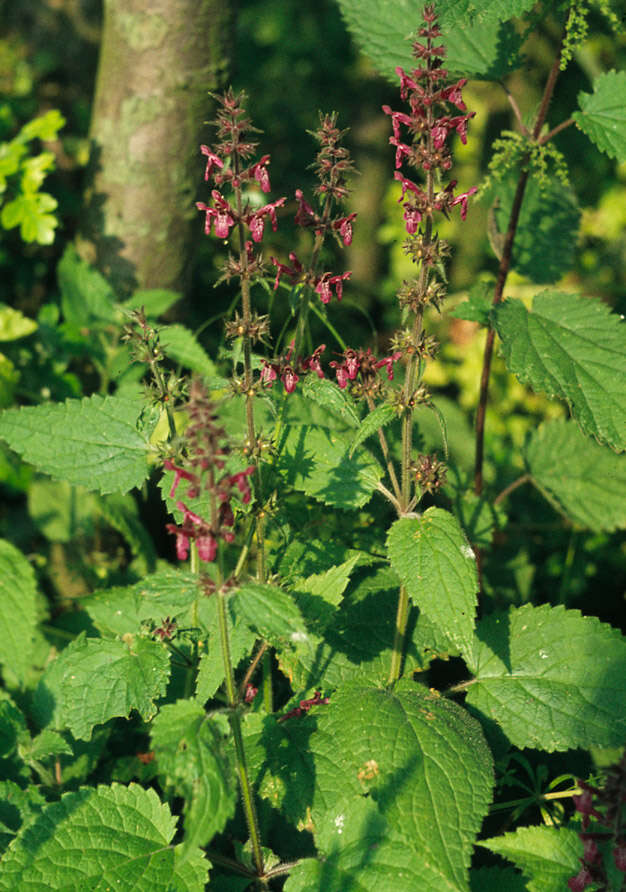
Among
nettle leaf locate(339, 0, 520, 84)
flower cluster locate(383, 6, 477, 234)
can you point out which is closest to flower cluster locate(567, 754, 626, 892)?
flower cluster locate(383, 6, 477, 234)

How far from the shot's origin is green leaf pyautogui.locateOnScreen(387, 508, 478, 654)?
1740 millimetres

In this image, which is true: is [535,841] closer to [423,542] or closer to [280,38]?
[423,542]

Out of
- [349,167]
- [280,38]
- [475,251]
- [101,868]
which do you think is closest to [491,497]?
[349,167]

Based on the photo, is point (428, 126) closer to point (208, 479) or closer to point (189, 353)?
point (208, 479)

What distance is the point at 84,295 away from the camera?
3188 millimetres

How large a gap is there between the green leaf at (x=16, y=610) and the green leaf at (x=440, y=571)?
49.2 inches

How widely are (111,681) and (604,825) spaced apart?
112 cm

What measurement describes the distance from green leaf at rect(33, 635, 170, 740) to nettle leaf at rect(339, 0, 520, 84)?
1.90m

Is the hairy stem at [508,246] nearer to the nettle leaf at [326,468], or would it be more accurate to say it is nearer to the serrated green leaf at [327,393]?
the nettle leaf at [326,468]

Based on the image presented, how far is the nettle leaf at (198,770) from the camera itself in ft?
4.33

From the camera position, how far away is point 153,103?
312 centimetres

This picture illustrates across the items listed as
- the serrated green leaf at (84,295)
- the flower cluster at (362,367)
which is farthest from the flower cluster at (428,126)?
the serrated green leaf at (84,295)

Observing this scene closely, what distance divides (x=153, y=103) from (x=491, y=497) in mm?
2011

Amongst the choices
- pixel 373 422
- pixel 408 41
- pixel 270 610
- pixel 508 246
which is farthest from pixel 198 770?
pixel 408 41
